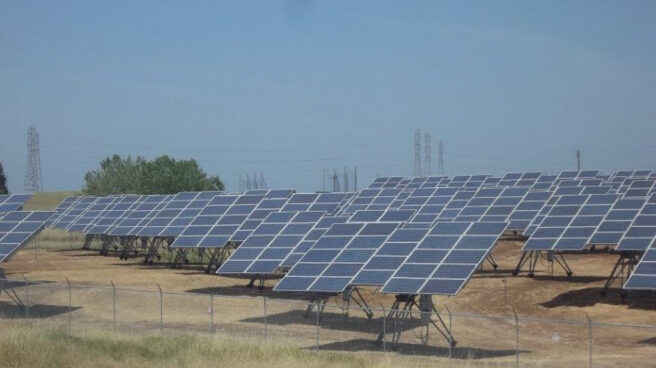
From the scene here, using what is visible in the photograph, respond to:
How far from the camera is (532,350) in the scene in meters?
30.4

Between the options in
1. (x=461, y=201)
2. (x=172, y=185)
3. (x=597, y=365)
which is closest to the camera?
(x=597, y=365)

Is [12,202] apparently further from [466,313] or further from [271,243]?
[466,313]

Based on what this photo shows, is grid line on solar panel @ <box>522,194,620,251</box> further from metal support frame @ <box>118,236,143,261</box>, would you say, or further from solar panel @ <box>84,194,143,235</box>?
solar panel @ <box>84,194,143,235</box>

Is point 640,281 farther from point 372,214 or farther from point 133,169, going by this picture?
point 133,169

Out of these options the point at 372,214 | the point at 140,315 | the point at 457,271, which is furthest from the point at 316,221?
the point at 457,271

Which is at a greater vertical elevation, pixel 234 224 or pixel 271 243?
pixel 234 224

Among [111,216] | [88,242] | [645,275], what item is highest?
[111,216]

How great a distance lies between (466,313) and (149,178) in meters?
82.5

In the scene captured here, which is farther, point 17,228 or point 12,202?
point 12,202

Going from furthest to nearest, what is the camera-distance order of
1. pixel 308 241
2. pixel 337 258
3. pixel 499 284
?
pixel 499 284
pixel 308 241
pixel 337 258

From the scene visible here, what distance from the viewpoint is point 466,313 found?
126 ft

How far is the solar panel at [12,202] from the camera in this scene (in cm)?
5436

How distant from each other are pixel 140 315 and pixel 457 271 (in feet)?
47.7

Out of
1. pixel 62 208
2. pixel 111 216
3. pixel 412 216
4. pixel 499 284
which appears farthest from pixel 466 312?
pixel 62 208
